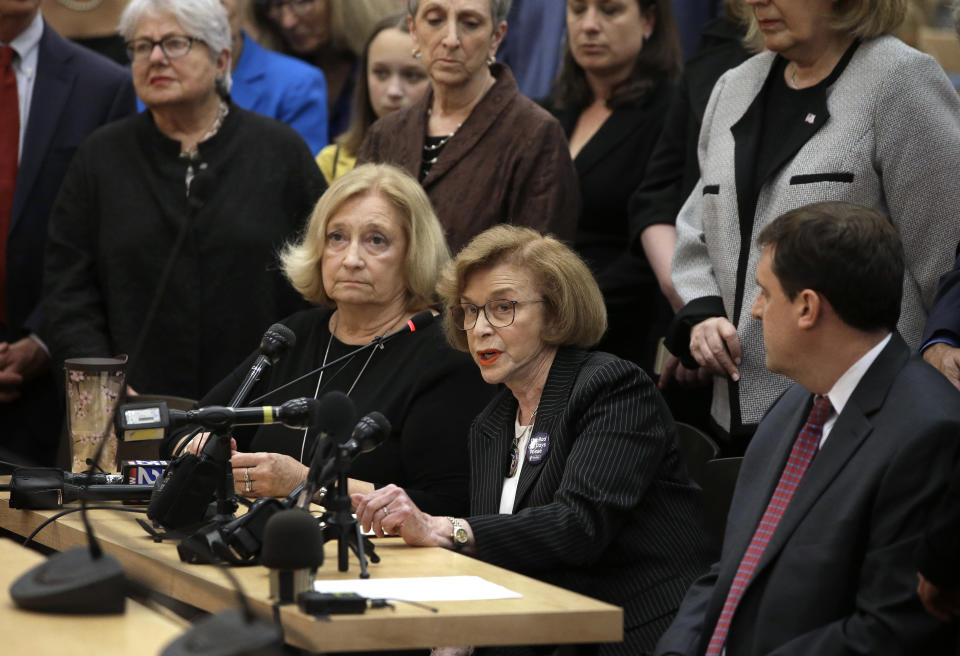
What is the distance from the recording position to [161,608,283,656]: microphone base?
5.54ft

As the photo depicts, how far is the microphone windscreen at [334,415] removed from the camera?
2.60 meters

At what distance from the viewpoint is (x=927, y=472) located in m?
2.50

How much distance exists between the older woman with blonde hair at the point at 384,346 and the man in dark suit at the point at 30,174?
1.21 metres

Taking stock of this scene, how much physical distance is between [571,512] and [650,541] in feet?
0.76

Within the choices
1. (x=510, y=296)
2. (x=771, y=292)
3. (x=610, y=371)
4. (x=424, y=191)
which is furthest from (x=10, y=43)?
(x=771, y=292)

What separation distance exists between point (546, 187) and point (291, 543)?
209cm

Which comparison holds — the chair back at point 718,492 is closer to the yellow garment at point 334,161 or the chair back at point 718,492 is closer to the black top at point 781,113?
the black top at point 781,113

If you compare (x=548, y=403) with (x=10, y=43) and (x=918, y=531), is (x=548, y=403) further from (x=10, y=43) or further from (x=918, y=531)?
(x=10, y=43)

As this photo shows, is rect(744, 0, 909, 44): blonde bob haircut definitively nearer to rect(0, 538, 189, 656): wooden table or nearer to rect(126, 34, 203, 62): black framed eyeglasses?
rect(126, 34, 203, 62): black framed eyeglasses

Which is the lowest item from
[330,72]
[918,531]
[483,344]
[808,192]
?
[918,531]

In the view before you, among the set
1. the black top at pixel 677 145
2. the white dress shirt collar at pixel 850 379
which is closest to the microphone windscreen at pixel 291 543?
the white dress shirt collar at pixel 850 379

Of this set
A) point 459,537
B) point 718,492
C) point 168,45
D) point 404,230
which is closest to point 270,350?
point 459,537

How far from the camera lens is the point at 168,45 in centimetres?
464

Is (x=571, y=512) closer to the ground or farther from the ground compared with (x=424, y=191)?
closer to the ground
